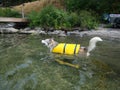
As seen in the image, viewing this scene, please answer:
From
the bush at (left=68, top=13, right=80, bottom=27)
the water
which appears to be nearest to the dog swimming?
the water

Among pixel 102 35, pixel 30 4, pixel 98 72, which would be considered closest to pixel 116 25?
pixel 102 35

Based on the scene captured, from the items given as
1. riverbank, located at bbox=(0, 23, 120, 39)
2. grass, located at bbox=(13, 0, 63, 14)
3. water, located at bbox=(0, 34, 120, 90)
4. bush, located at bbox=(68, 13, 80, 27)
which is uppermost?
grass, located at bbox=(13, 0, 63, 14)

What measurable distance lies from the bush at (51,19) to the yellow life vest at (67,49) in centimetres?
1302

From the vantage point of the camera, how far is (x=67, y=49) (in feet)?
43.3

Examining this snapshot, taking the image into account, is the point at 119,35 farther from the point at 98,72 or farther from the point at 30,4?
the point at 30,4

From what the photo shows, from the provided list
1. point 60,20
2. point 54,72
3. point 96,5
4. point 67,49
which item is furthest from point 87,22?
point 54,72

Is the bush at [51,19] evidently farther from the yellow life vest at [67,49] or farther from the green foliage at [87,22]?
the yellow life vest at [67,49]

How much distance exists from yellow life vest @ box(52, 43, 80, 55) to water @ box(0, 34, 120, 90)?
1.02 ft

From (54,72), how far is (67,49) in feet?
8.53

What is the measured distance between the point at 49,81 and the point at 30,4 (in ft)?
119

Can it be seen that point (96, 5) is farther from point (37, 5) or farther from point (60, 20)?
point (37, 5)

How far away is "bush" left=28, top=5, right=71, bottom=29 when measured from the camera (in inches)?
1058

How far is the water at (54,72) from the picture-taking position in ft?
29.8

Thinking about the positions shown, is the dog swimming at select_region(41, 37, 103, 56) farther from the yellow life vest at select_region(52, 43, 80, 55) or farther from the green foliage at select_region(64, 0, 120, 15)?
the green foliage at select_region(64, 0, 120, 15)
